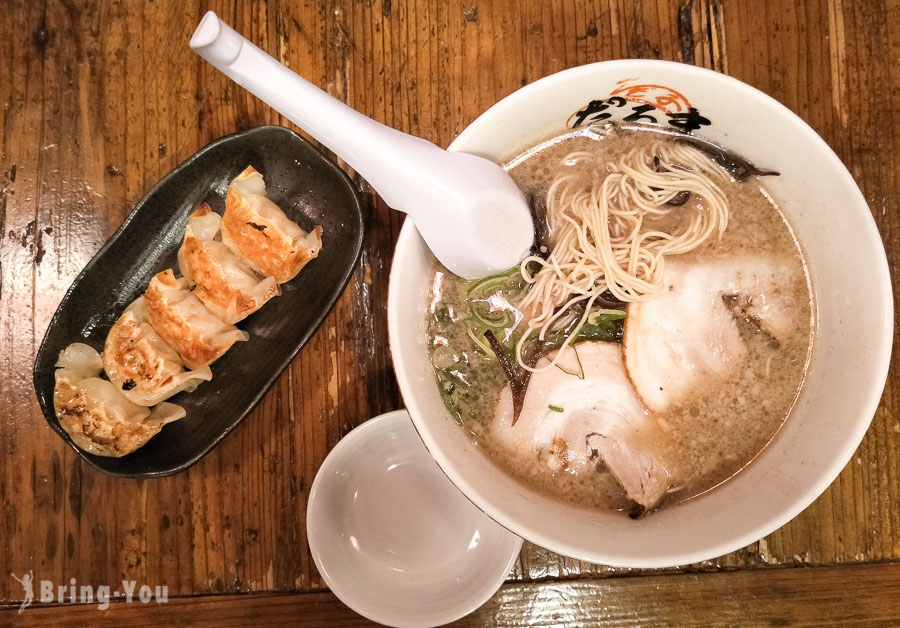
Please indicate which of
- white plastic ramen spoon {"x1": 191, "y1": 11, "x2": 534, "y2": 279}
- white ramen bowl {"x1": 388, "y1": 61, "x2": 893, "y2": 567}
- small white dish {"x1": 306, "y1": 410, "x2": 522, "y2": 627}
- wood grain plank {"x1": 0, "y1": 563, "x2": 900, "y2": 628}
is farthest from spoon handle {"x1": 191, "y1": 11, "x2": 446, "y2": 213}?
wood grain plank {"x1": 0, "y1": 563, "x2": 900, "y2": 628}

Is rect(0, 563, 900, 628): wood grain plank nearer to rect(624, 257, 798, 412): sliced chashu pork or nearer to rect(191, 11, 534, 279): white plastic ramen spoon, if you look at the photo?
rect(624, 257, 798, 412): sliced chashu pork

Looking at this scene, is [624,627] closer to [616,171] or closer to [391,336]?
[391,336]

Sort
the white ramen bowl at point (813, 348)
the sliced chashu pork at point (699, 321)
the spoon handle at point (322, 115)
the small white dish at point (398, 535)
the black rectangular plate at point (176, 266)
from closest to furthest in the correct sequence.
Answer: the spoon handle at point (322, 115), the white ramen bowl at point (813, 348), the sliced chashu pork at point (699, 321), the small white dish at point (398, 535), the black rectangular plate at point (176, 266)

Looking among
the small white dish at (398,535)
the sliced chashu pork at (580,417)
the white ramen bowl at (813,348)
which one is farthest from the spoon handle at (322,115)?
the small white dish at (398,535)

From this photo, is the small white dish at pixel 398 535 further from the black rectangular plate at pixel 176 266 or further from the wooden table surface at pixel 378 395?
the black rectangular plate at pixel 176 266

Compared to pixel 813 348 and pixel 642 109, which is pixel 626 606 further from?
pixel 642 109

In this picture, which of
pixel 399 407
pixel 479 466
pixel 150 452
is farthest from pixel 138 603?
pixel 479 466
